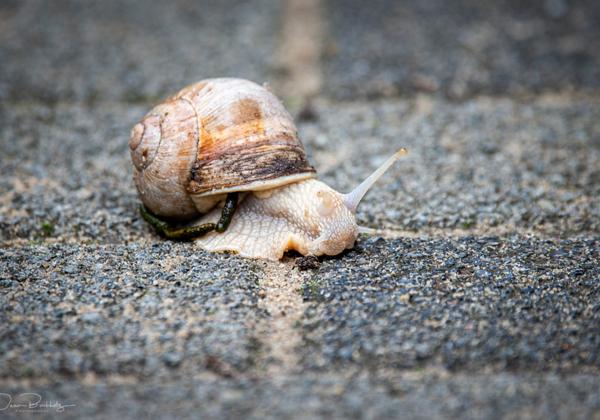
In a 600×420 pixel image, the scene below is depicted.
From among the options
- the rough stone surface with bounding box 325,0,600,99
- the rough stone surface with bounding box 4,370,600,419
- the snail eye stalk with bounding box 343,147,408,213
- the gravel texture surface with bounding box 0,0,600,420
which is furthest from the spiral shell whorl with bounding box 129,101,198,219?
the rough stone surface with bounding box 325,0,600,99

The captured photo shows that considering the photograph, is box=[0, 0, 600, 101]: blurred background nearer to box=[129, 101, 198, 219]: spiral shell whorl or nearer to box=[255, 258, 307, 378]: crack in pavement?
box=[129, 101, 198, 219]: spiral shell whorl

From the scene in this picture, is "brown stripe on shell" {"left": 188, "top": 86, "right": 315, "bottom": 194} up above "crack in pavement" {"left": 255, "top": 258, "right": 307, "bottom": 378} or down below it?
above

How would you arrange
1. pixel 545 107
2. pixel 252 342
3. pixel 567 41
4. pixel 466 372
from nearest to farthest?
pixel 466 372 < pixel 252 342 < pixel 545 107 < pixel 567 41

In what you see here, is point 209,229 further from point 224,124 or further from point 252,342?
point 252,342

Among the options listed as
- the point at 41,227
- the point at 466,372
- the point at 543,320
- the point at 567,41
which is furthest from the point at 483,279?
the point at 567,41

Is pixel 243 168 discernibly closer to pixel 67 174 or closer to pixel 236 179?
pixel 236 179

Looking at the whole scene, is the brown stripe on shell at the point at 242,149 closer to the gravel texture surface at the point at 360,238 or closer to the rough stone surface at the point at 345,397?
the gravel texture surface at the point at 360,238

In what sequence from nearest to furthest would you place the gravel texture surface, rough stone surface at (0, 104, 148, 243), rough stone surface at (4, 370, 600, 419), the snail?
rough stone surface at (4, 370, 600, 419) → the gravel texture surface → the snail → rough stone surface at (0, 104, 148, 243)
